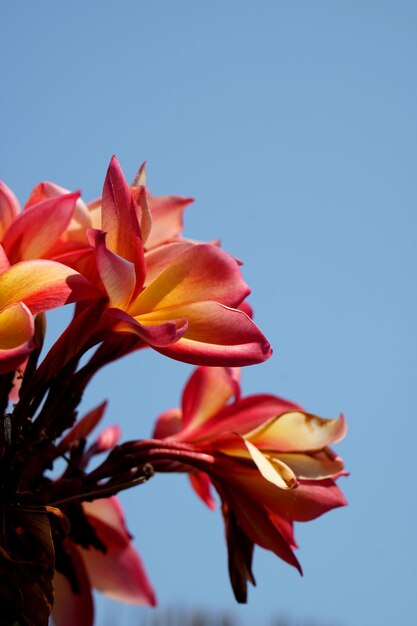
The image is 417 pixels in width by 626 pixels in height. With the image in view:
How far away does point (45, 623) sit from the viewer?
1.99ft

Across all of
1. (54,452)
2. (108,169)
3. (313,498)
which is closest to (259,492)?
(313,498)

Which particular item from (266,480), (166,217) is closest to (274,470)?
(266,480)

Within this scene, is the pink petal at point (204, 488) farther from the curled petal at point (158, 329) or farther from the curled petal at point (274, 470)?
the curled petal at point (158, 329)

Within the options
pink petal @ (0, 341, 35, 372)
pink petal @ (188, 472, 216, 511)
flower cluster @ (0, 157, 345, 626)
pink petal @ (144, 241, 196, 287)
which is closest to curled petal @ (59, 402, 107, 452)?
flower cluster @ (0, 157, 345, 626)

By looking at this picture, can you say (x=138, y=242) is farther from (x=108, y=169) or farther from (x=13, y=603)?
(x=13, y=603)

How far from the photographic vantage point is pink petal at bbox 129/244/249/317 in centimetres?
65

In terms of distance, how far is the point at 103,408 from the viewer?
0.86m

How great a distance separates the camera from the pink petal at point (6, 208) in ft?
2.35

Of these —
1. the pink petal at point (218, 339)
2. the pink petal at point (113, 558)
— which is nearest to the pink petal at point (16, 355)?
the pink petal at point (218, 339)

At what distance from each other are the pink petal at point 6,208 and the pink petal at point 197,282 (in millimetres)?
126

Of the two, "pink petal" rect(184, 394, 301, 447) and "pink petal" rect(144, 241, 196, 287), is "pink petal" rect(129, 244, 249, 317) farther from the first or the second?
"pink petal" rect(184, 394, 301, 447)

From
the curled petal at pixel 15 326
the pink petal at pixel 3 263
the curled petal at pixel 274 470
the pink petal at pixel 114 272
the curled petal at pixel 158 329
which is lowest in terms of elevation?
the curled petal at pixel 274 470

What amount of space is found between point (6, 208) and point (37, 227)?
5 cm

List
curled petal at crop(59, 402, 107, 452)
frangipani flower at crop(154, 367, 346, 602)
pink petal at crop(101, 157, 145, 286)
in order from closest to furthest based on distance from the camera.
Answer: pink petal at crop(101, 157, 145, 286) < frangipani flower at crop(154, 367, 346, 602) < curled petal at crop(59, 402, 107, 452)
